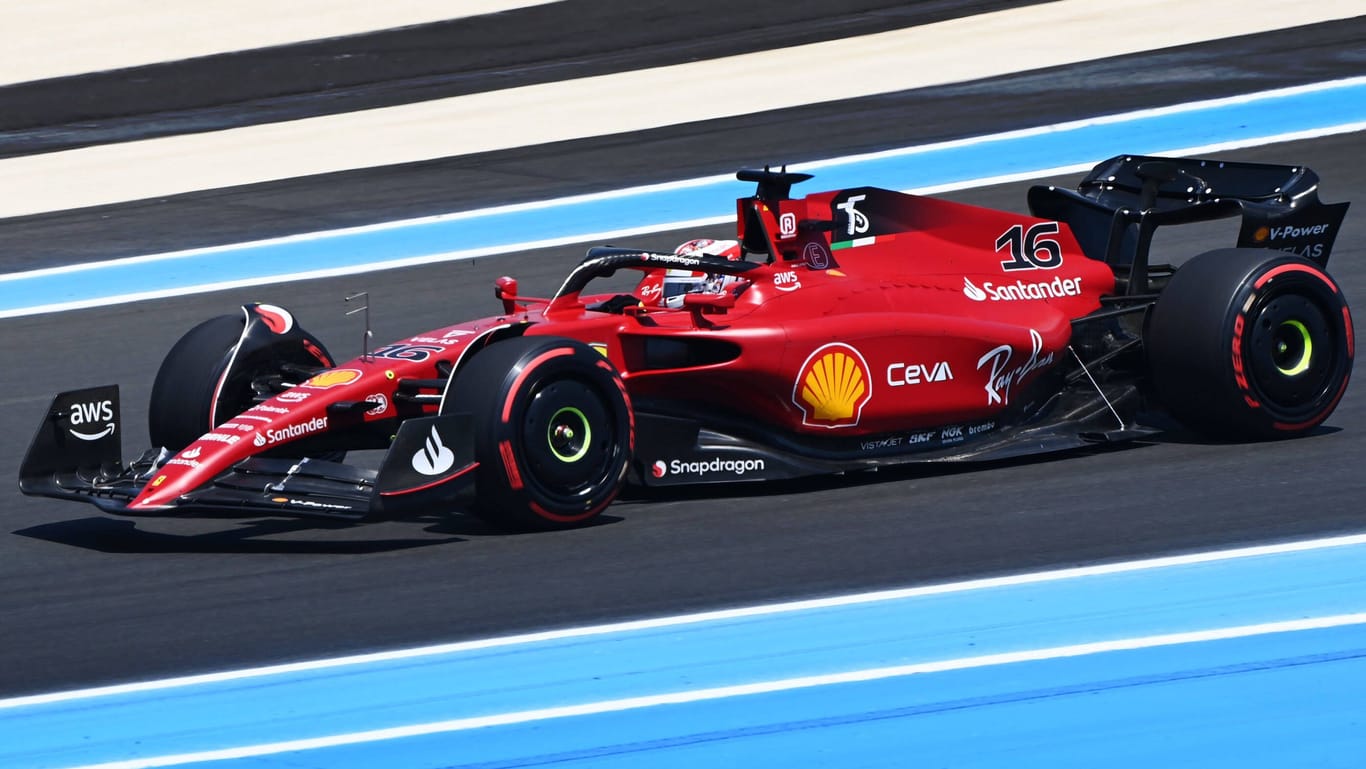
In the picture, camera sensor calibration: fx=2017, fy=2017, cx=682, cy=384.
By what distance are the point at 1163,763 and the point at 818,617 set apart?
1.54 metres

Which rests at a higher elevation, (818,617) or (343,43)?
(343,43)

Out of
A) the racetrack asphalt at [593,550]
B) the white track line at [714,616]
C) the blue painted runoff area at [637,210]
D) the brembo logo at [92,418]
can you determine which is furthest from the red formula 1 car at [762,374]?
the blue painted runoff area at [637,210]

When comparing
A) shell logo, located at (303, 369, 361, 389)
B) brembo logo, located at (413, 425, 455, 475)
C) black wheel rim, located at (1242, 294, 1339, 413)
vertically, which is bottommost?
black wheel rim, located at (1242, 294, 1339, 413)

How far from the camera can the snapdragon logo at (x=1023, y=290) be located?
8445mm

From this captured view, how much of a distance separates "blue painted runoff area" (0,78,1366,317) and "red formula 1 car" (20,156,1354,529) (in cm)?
535

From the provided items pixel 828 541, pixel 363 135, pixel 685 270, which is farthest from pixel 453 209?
pixel 828 541

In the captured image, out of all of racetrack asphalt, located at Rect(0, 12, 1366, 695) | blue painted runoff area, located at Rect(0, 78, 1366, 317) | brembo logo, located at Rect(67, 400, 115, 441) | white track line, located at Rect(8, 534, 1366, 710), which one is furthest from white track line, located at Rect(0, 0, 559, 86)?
white track line, located at Rect(8, 534, 1366, 710)

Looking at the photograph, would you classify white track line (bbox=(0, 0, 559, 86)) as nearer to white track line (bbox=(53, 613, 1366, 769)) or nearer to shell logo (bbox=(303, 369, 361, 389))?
shell logo (bbox=(303, 369, 361, 389))

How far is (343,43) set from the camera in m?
22.0

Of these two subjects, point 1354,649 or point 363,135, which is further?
point 363,135

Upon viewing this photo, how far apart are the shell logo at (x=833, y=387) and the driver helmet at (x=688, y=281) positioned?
0.51m

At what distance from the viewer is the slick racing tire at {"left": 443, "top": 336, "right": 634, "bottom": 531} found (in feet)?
23.2

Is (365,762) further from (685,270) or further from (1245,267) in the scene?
(1245,267)

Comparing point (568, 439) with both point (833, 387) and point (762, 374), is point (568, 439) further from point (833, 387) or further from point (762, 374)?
point (833, 387)
